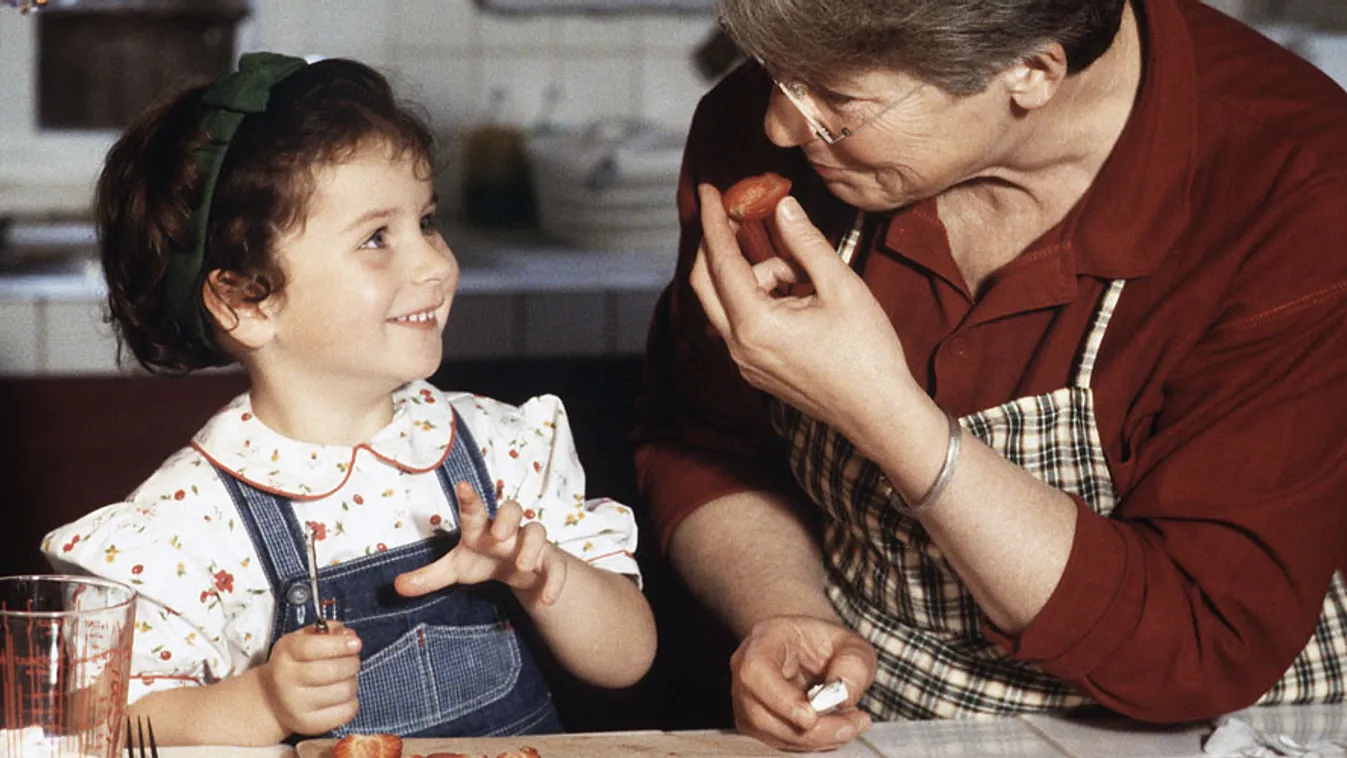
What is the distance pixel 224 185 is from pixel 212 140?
0.04m

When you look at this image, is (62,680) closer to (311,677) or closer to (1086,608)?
(311,677)

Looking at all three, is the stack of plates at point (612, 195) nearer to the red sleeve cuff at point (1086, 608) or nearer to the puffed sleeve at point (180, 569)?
the puffed sleeve at point (180, 569)

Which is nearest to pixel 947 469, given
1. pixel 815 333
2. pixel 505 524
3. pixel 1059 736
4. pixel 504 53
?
pixel 815 333

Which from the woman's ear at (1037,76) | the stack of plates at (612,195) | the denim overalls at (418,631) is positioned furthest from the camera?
the stack of plates at (612,195)

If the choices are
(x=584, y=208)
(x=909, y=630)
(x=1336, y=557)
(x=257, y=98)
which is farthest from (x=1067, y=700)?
(x=584, y=208)

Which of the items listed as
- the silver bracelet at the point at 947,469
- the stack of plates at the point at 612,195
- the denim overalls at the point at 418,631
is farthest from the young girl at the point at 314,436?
the stack of plates at the point at 612,195

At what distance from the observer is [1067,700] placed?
1566 mm

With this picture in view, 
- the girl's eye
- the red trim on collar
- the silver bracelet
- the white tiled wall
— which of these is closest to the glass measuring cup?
the red trim on collar

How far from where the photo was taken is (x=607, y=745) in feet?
4.31

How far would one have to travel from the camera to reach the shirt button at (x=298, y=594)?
1474mm

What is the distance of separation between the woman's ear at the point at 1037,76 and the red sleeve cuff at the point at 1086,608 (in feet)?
1.19

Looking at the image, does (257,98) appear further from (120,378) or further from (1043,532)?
(120,378)

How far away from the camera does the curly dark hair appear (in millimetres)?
1504

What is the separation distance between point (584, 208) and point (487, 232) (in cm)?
30
